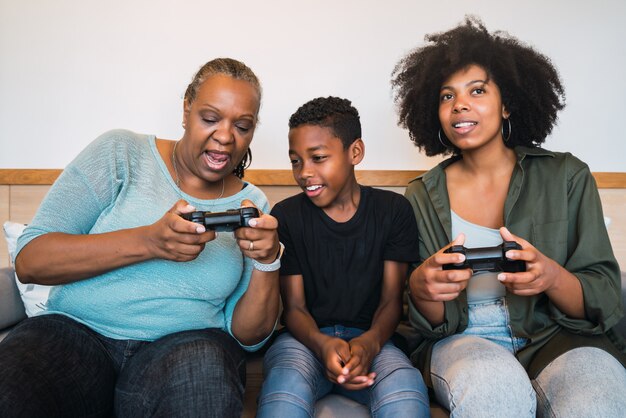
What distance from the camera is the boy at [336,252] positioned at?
1.34 metres

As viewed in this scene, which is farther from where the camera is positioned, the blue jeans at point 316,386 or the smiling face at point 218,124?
the smiling face at point 218,124

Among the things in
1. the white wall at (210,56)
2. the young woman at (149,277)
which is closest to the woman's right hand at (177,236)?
the young woman at (149,277)

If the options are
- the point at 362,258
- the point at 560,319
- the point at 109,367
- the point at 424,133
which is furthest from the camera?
the point at 424,133

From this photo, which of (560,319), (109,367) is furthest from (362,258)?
(109,367)

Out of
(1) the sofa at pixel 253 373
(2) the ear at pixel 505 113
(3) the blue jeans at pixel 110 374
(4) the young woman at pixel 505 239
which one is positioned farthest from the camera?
(2) the ear at pixel 505 113

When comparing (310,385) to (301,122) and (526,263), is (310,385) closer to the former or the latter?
(526,263)

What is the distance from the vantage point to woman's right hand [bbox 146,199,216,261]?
1061mm

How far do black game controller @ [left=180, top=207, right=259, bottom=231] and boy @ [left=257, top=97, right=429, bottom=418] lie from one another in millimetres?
369

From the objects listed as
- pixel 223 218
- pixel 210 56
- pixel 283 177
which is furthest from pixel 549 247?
pixel 210 56

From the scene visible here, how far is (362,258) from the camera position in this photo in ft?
4.87

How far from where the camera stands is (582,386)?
3.55 ft

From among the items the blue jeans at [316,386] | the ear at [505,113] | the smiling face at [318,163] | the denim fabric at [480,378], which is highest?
the ear at [505,113]

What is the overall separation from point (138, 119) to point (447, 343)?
1.42 metres

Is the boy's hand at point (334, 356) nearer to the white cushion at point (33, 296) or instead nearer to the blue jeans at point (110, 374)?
the blue jeans at point (110, 374)
